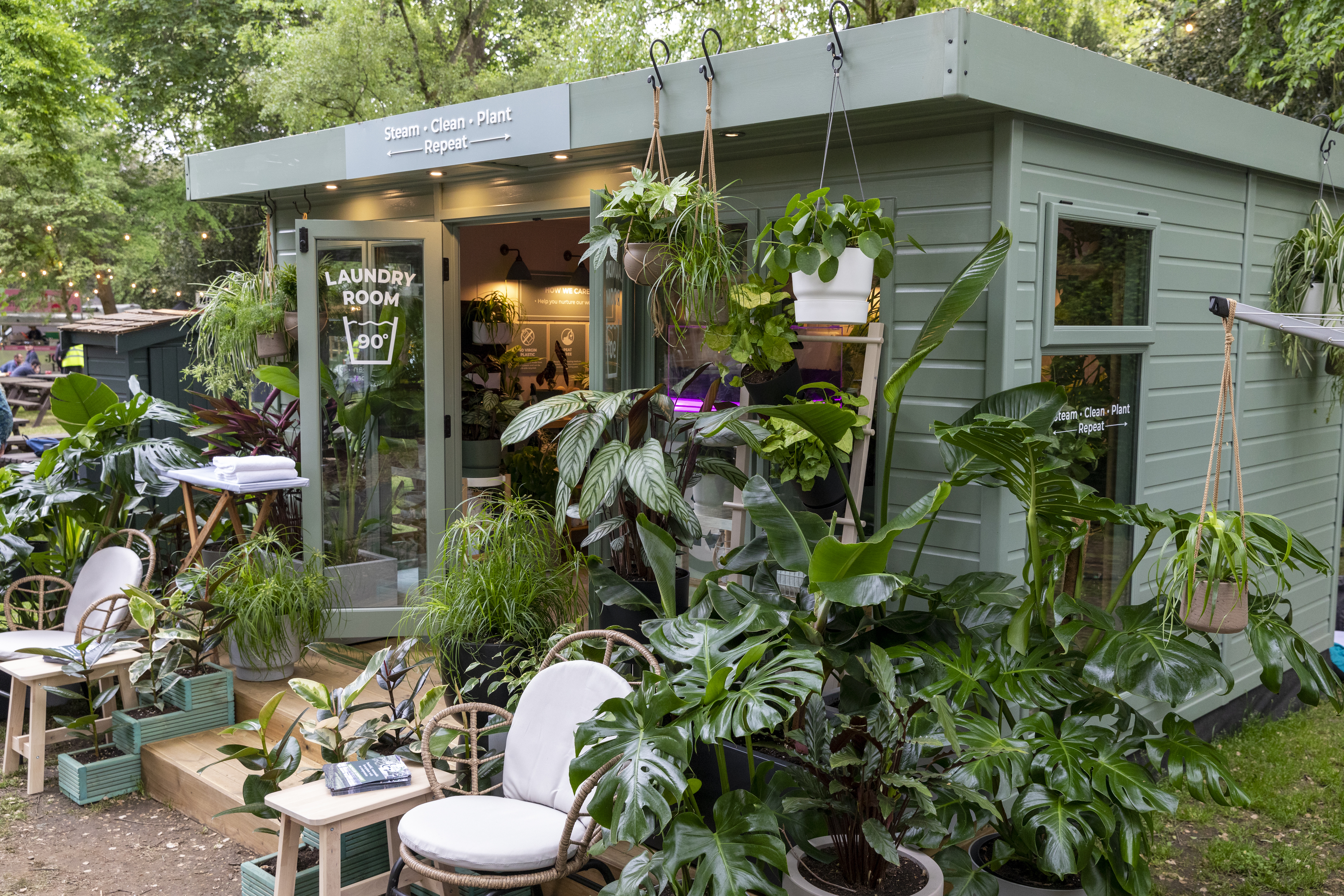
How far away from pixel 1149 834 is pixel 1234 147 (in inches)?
124

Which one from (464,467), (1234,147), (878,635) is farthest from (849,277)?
(464,467)

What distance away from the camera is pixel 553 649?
3.41 meters

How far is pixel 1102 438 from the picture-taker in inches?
164

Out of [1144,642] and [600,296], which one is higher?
[600,296]

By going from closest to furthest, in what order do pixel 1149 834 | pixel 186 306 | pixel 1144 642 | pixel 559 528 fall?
pixel 1144 642 → pixel 1149 834 → pixel 559 528 → pixel 186 306

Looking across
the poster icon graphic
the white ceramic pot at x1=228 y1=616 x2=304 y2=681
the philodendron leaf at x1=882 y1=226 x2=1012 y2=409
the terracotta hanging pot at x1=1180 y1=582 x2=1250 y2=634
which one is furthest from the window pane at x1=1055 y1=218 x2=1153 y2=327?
the white ceramic pot at x1=228 y1=616 x2=304 y2=681

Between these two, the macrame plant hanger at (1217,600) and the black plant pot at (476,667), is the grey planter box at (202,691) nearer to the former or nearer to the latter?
the black plant pot at (476,667)

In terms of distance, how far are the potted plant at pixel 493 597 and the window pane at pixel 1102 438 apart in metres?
2.02

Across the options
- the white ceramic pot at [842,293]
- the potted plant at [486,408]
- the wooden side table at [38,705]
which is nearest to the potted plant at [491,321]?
the potted plant at [486,408]

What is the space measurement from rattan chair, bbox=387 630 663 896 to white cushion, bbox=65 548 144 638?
2.34m

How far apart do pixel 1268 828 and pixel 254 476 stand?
15.9ft

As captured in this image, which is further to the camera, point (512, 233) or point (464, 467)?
point (512, 233)

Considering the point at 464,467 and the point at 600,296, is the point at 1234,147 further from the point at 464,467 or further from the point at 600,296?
the point at 464,467

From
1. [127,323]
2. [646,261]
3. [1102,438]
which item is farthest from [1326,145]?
[127,323]
